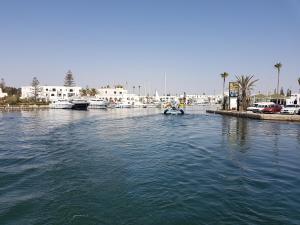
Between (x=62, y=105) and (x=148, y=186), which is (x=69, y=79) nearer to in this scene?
(x=62, y=105)

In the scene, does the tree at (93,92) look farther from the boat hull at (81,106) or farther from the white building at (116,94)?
the boat hull at (81,106)

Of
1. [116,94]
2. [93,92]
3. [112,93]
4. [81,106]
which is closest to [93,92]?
[93,92]

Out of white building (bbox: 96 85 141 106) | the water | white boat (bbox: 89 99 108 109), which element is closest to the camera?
the water

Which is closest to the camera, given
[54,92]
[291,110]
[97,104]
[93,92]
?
[291,110]

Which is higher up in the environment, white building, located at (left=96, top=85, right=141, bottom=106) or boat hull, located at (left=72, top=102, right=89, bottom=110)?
white building, located at (left=96, top=85, right=141, bottom=106)

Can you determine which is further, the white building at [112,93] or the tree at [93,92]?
the white building at [112,93]

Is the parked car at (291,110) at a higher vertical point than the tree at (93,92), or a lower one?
lower

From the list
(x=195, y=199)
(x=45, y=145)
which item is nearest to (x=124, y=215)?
(x=195, y=199)

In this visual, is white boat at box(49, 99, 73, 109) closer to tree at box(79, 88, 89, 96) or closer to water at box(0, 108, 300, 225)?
tree at box(79, 88, 89, 96)

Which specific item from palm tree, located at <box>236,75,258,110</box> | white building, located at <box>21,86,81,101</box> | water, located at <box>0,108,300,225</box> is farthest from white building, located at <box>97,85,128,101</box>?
water, located at <box>0,108,300,225</box>

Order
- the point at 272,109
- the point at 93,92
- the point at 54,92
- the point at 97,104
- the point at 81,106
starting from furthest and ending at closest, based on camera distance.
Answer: the point at 93,92, the point at 54,92, the point at 97,104, the point at 81,106, the point at 272,109

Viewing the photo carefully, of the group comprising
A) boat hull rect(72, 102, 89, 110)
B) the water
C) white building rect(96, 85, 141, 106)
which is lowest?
the water

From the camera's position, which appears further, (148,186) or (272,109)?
(272,109)

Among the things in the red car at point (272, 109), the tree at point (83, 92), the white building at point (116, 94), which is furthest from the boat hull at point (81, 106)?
the red car at point (272, 109)
